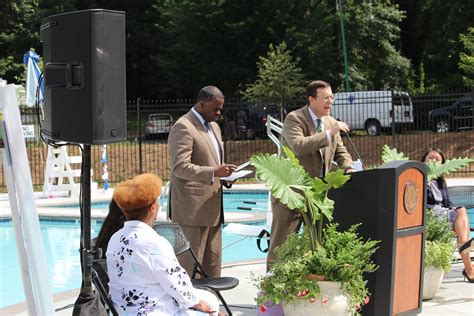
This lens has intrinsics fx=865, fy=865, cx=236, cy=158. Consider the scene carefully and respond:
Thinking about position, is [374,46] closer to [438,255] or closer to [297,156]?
[438,255]

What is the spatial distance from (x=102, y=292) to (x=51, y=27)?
5.30 ft

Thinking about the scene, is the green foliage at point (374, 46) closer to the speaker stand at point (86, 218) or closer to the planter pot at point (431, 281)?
the planter pot at point (431, 281)

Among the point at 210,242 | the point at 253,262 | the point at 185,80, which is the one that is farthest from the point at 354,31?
the point at 210,242

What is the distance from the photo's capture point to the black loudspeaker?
507cm

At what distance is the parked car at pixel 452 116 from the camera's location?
30.0 meters

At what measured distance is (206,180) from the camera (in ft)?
21.0

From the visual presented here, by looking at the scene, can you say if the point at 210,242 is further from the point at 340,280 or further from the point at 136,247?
the point at 136,247

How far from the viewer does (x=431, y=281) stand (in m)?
7.23

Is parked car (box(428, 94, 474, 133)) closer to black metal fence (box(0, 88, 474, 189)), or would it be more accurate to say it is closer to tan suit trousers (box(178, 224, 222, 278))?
black metal fence (box(0, 88, 474, 189))

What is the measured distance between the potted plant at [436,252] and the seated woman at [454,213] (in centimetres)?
23

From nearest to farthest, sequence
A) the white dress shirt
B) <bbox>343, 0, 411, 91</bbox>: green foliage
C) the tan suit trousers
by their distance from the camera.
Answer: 1. the white dress shirt
2. the tan suit trousers
3. <bbox>343, 0, 411, 91</bbox>: green foliage

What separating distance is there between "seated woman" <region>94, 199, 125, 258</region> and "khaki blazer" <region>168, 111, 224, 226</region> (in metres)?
0.99

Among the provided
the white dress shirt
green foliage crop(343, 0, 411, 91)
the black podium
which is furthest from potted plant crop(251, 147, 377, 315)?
green foliage crop(343, 0, 411, 91)

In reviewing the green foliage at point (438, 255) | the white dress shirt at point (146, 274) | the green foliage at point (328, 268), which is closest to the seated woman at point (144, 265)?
the white dress shirt at point (146, 274)
